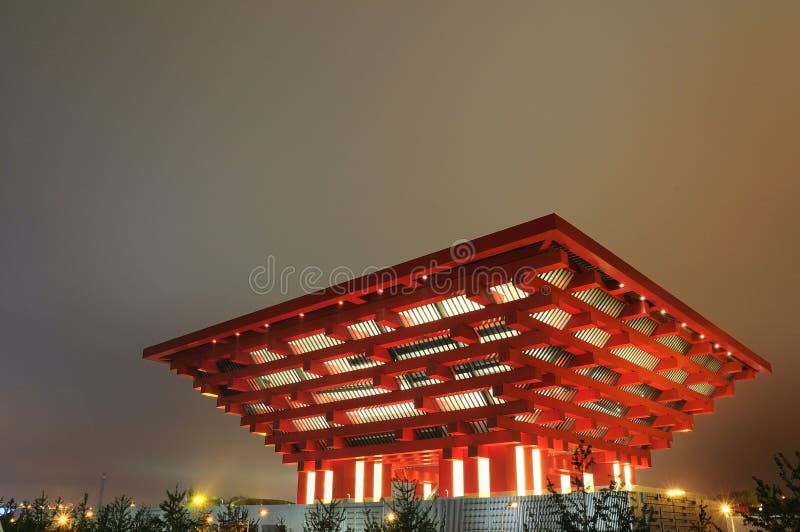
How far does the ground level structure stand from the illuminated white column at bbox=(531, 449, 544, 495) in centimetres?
9

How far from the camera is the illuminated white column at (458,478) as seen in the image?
3262 cm

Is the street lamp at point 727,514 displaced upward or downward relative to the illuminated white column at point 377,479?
downward

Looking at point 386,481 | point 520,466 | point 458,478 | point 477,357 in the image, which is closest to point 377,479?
point 386,481

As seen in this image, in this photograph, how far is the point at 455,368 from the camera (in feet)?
103

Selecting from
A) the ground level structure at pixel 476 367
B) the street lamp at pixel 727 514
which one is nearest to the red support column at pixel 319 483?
the ground level structure at pixel 476 367

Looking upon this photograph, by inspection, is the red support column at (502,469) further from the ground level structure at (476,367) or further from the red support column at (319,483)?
the red support column at (319,483)

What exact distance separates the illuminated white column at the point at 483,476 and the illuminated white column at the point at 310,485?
12778 millimetres

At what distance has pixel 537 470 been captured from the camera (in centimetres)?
3288

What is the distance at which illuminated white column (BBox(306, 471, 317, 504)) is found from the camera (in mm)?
40469

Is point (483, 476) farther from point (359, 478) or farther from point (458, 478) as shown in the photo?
point (359, 478)

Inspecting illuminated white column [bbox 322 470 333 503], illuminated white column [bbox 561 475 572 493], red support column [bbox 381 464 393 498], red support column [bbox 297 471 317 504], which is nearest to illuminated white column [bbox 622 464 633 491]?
illuminated white column [bbox 561 475 572 493]

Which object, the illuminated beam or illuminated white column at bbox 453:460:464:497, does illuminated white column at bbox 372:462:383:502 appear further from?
illuminated white column at bbox 453:460:464:497

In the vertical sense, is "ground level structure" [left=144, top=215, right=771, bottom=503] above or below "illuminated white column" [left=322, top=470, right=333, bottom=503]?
above

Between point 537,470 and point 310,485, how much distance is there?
15.0 m
